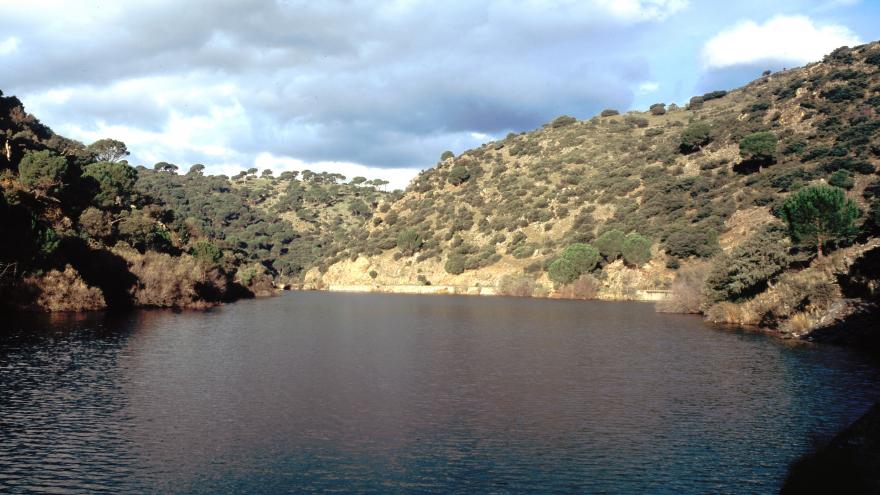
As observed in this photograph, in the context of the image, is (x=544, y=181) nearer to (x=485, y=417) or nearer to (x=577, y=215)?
(x=577, y=215)

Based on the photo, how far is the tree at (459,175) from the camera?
17325 cm

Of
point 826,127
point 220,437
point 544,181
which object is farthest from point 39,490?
point 544,181

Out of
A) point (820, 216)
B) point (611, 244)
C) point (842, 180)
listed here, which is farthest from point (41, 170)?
point (842, 180)

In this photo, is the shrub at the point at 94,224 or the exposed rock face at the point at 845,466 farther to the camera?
the shrub at the point at 94,224

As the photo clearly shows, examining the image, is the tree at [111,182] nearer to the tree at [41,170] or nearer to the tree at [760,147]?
the tree at [41,170]

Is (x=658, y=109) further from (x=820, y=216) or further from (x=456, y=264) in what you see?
(x=820, y=216)

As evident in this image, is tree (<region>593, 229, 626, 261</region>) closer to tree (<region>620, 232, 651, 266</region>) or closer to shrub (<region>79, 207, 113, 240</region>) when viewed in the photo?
tree (<region>620, 232, 651, 266</region>)

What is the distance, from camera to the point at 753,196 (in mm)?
106125

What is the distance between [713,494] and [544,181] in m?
141

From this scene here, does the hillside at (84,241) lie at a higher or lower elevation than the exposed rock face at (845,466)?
higher

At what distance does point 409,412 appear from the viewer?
86.3ft

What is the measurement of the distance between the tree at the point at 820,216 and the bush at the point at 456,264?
82199mm

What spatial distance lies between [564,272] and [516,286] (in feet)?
36.9

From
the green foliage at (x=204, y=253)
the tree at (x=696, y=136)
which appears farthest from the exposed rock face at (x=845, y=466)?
the tree at (x=696, y=136)
